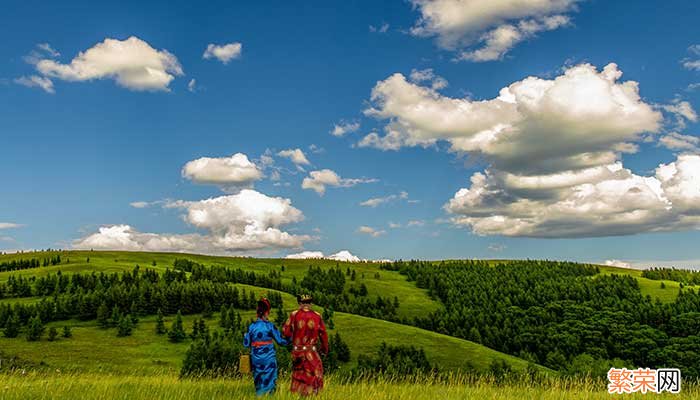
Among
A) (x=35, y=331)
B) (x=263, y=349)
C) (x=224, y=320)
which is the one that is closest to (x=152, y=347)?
(x=35, y=331)

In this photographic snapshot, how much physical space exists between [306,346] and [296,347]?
0.92 feet

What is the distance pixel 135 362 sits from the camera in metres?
93.4

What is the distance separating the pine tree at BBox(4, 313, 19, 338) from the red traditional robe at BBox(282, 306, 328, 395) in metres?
112

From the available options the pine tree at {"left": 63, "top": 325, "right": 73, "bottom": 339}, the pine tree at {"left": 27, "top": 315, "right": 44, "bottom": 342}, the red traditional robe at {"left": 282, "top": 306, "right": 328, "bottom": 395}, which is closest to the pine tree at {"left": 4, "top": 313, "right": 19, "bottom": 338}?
the pine tree at {"left": 27, "top": 315, "right": 44, "bottom": 342}

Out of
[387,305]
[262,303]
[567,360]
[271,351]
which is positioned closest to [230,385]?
[271,351]

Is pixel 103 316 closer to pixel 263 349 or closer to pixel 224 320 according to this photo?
pixel 224 320

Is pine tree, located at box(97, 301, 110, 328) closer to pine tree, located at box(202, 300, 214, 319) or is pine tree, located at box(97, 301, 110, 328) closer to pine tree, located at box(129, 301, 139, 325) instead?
pine tree, located at box(129, 301, 139, 325)

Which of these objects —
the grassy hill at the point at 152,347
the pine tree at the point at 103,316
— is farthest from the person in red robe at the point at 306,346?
the pine tree at the point at 103,316

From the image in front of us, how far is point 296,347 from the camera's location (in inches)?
592

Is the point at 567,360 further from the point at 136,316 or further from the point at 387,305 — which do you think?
the point at 136,316

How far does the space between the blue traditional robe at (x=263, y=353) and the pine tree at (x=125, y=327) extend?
111 meters

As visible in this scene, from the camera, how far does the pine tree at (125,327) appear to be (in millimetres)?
113500

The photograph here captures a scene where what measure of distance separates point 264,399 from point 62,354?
96.1m

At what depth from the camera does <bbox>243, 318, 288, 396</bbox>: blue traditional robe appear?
47.8 ft
